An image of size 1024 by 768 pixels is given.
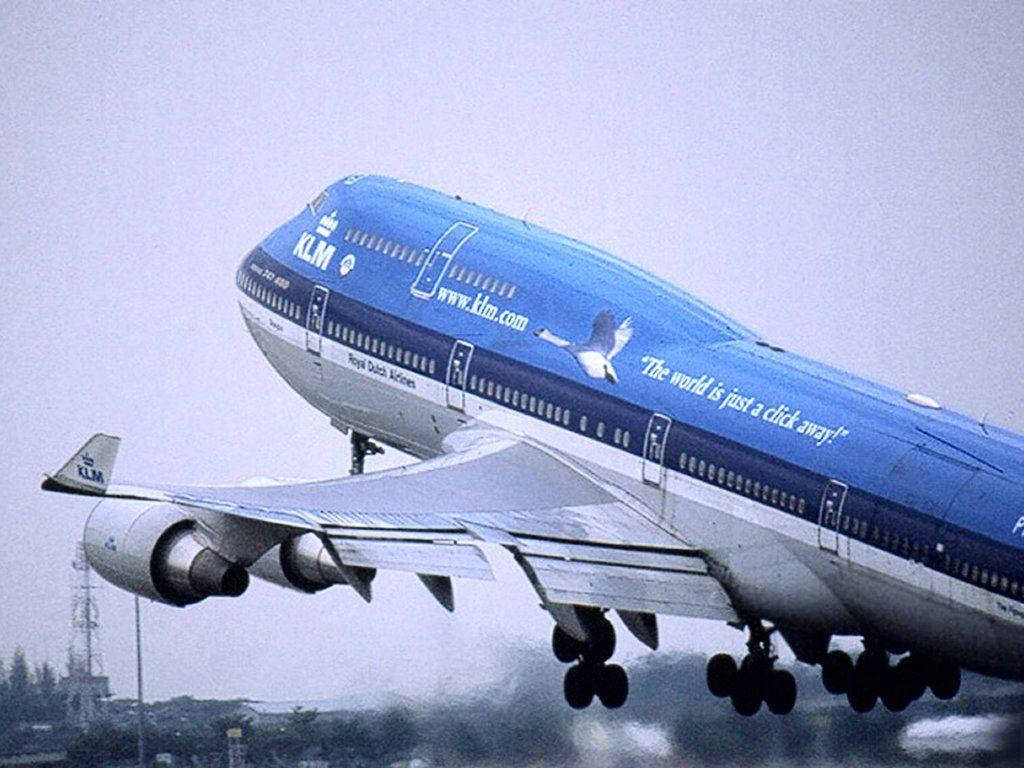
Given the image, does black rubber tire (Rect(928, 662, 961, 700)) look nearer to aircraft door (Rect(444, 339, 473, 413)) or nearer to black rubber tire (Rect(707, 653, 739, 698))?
black rubber tire (Rect(707, 653, 739, 698))

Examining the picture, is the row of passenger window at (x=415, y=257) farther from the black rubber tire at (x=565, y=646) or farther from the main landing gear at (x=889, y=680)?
the main landing gear at (x=889, y=680)

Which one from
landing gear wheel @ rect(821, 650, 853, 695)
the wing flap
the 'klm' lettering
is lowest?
landing gear wheel @ rect(821, 650, 853, 695)

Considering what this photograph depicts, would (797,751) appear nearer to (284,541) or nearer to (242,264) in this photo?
(284,541)

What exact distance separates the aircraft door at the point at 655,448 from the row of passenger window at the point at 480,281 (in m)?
4.96

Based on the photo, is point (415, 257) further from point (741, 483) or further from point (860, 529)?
point (860, 529)

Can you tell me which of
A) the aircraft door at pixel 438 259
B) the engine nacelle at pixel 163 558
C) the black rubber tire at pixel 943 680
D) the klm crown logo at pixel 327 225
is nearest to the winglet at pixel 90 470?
the engine nacelle at pixel 163 558

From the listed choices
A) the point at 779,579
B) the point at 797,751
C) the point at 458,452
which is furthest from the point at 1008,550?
the point at 458,452

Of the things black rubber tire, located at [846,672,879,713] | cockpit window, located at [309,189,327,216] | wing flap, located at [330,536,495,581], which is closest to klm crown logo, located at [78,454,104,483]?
wing flap, located at [330,536,495,581]

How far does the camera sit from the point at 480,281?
57.0 meters

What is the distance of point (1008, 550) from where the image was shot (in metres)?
46.8

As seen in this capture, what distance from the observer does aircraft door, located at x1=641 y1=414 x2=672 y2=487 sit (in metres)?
52.3

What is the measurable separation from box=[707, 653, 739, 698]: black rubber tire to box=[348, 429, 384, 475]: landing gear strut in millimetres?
9093

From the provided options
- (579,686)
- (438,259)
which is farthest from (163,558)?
(438,259)

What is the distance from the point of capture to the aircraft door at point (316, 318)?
195 ft
